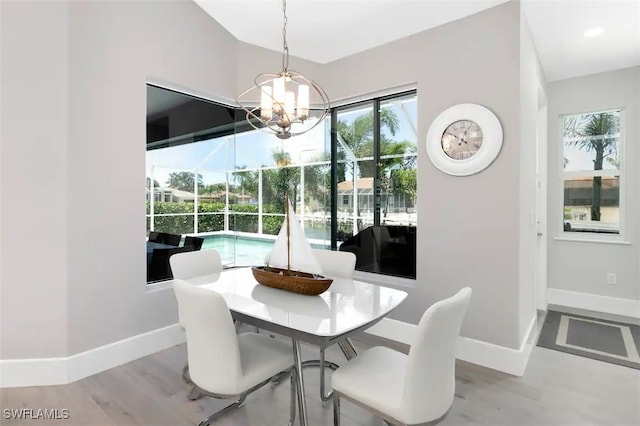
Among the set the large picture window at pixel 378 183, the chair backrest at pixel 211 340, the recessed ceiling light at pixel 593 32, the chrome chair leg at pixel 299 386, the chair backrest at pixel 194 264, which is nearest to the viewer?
the chair backrest at pixel 211 340

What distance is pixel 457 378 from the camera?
2.47 meters

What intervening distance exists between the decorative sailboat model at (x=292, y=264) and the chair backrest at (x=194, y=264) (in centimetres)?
64

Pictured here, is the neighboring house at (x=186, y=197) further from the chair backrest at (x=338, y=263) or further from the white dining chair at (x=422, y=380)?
the white dining chair at (x=422, y=380)

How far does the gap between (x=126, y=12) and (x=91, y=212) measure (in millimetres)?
1598

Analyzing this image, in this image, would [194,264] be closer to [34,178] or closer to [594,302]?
[34,178]

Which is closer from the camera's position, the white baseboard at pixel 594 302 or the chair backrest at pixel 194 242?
the chair backrest at pixel 194 242

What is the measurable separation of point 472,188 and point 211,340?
2.25 metres

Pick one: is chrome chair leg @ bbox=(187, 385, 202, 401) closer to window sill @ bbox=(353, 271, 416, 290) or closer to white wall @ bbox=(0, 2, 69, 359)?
white wall @ bbox=(0, 2, 69, 359)

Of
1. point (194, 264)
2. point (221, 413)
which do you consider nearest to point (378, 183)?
point (194, 264)

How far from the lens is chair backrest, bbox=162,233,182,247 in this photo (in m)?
3.26

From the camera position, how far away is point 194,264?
2.65m

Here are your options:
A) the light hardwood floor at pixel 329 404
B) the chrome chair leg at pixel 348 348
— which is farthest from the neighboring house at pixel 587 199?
the chrome chair leg at pixel 348 348

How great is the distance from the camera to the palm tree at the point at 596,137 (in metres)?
3.88

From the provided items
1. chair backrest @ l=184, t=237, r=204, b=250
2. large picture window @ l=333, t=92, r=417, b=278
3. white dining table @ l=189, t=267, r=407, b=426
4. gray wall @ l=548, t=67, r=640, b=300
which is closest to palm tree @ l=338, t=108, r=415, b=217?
large picture window @ l=333, t=92, r=417, b=278
